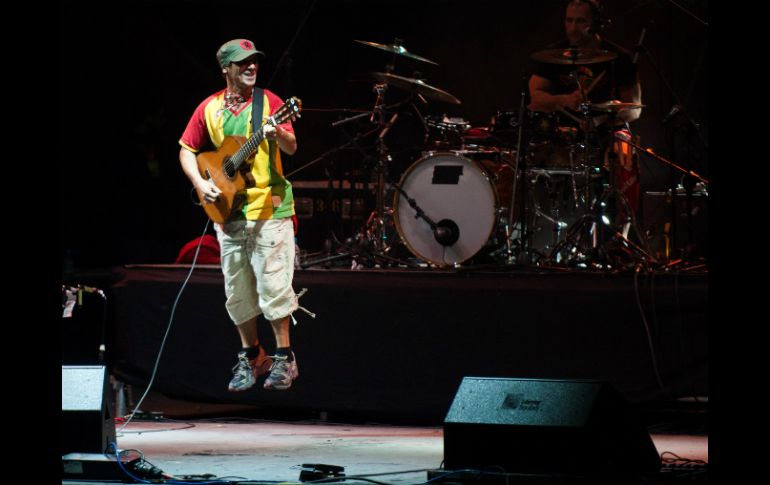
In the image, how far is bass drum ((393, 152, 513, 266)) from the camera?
8195 mm

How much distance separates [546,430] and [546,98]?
14.8 feet

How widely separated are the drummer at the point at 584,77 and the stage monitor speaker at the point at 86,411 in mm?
4391

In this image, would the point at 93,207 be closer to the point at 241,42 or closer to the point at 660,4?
the point at 241,42

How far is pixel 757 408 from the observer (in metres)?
3.10

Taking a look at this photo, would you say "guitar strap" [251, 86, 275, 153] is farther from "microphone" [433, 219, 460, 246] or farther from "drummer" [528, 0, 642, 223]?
"drummer" [528, 0, 642, 223]

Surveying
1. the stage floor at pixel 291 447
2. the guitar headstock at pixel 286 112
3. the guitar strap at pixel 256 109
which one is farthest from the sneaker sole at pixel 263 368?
the guitar headstock at pixel 286 112

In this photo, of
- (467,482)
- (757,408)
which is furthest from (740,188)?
(467,482)

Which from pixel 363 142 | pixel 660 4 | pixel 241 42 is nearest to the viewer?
pixel 241 42

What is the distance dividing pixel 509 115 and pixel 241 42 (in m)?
2.03

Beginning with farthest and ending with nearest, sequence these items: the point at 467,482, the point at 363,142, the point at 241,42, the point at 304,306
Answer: the point at 363,142, the point at 304,306, the point at 241,42, the point at 467,482

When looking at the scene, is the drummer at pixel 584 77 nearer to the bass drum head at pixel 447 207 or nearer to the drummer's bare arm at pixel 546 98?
the drummer's bare arm at pixel 546 98

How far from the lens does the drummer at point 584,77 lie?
856cm

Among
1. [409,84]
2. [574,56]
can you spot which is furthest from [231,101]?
[574,56]

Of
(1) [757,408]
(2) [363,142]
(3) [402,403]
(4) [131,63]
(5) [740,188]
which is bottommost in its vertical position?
(3) [402,403]
